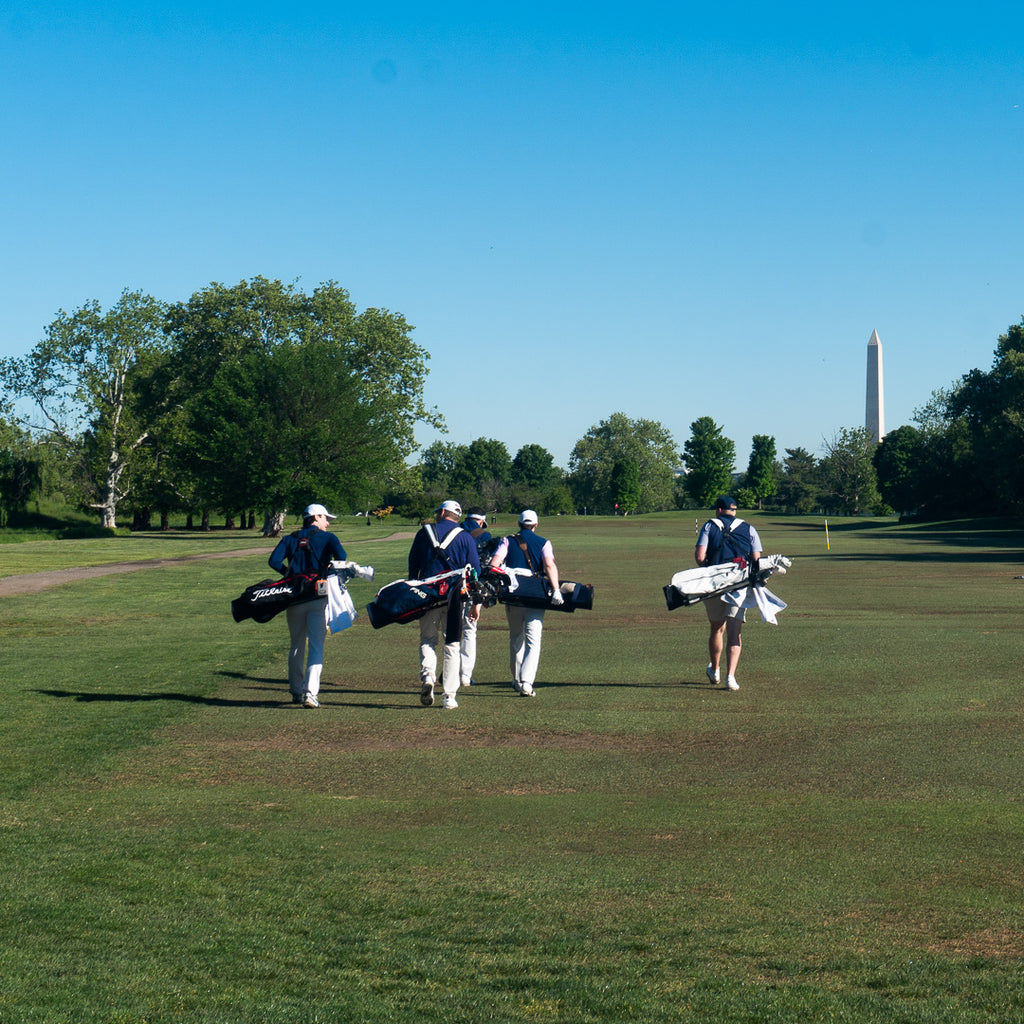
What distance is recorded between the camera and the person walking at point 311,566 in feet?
39.0

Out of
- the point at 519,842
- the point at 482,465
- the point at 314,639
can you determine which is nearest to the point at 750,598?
the point at 314,639

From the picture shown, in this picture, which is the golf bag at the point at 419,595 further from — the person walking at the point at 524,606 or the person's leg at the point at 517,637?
the person's leg at the point at 517,637

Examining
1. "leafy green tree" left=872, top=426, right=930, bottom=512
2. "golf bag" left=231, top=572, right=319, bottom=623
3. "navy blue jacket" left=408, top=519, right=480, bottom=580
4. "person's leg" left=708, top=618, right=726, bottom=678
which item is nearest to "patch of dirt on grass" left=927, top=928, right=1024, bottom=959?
"navy blue jacket" left=408, top=519, right=480, bottom=580

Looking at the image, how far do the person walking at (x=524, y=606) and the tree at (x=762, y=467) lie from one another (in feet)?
524

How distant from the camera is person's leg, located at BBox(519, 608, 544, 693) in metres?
12.7

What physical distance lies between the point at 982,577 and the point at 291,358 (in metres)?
45.8

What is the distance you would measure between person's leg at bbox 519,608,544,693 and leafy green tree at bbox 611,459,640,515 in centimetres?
15690

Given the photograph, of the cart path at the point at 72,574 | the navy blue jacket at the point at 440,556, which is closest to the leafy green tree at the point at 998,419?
the cart path at the point at 72,574

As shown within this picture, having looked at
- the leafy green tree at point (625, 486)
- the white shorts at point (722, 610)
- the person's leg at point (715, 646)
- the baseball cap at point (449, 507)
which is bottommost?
the person's leg at point (715, 646)

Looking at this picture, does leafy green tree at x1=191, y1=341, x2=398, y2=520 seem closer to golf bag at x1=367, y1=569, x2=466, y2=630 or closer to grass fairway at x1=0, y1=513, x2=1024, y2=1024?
grass fairway at x1=0, y1=513, x2=1024, y2=1024

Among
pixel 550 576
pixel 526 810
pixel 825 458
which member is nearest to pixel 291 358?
pixel 550 576

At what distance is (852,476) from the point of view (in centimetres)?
15188

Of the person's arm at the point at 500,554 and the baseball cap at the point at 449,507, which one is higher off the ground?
the baseball cap at the point at 449,507

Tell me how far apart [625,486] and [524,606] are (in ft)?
516
